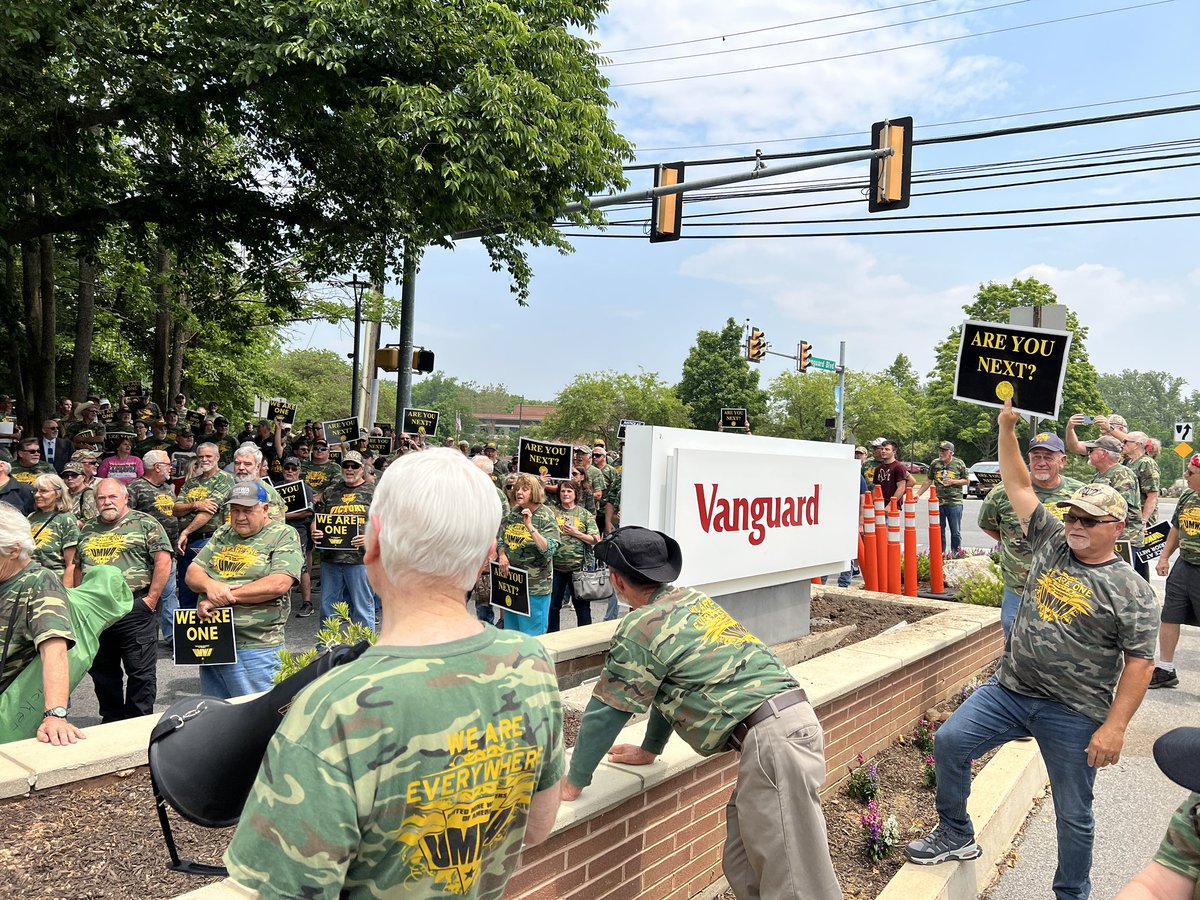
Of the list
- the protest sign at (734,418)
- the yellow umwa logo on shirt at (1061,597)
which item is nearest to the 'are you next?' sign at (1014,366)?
the yellow umwa logo on shirt at (1061,597)

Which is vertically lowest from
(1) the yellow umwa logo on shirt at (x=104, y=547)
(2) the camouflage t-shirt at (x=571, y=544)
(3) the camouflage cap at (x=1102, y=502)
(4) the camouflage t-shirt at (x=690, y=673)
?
(2) the camouflage t-shirt at (x=571, y=544)

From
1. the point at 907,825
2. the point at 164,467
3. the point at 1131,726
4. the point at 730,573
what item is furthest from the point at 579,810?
the point at 164,467

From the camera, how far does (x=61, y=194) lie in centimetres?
1226

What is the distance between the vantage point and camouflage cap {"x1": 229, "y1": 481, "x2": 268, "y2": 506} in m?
5.14

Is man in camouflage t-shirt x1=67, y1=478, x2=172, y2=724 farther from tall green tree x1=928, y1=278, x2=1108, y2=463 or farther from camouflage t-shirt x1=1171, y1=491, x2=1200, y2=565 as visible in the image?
tall green tree x1=928, y1=278, x2=1108, y2=463

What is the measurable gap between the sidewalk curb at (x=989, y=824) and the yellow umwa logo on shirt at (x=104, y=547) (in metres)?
5.11

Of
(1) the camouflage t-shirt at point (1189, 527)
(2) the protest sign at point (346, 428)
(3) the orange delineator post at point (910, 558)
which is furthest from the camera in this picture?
(2) the protest sign at point (346, 428)

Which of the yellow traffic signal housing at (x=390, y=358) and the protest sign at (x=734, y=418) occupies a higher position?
the yellow traffic signal housing at (x=390, y=358)

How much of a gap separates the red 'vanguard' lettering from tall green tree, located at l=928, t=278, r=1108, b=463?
50747mm

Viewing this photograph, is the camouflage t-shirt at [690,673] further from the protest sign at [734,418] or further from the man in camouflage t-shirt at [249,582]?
the protest sign at [734,418]

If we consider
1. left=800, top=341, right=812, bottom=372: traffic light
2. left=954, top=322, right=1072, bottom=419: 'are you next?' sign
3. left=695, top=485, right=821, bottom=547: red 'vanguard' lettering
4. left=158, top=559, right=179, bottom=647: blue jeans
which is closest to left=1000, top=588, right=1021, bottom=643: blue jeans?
left=695, top=485, right=821, bottom=547: red 'vanguard' lettering

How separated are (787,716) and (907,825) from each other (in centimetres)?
242

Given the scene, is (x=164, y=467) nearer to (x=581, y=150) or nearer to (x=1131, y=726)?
(x=581, y=150)

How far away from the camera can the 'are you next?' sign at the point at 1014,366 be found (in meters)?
4.89
